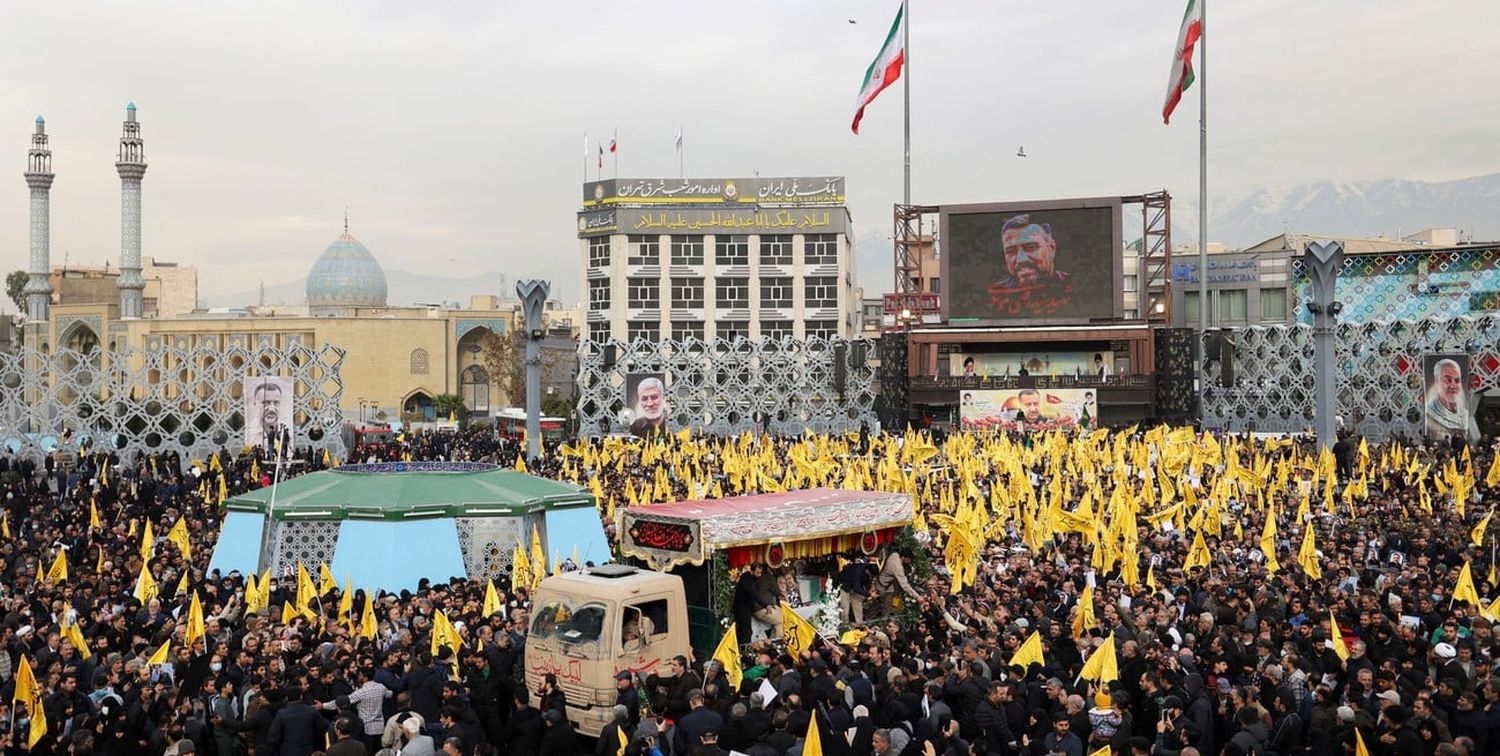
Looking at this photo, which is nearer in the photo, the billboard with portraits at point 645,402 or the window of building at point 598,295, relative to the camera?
the billboard with portraits at point 645,402

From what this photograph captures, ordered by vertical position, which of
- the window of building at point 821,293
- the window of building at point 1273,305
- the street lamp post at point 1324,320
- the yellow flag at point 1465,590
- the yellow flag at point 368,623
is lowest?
the yellow flag at point 368,623

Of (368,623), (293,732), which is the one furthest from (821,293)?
(293,732)

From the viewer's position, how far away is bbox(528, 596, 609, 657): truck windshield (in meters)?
13.3

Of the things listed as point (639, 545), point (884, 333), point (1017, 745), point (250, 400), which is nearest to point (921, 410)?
point (884, 333)

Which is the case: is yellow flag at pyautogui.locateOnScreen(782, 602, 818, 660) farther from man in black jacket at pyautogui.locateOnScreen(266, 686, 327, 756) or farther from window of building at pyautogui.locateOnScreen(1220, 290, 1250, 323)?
window of building at pyautogui.locateOnScreen(1220, 290, 1250, 323)

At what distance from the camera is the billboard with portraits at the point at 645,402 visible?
53438 millimetres

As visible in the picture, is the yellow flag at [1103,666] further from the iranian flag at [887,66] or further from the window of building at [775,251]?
the window of building at [775,251]

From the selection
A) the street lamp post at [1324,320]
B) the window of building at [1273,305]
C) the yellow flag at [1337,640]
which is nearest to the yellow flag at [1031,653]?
the yellow flag at [1337,640]

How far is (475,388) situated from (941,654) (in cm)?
7358

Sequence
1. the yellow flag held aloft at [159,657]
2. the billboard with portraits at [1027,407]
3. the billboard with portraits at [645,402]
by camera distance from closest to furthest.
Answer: the yellow flag held aloft at [159,657] < the billboard with portraits at [645,402] < the billboard with portraits at [1027,407]

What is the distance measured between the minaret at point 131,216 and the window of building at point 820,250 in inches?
1546

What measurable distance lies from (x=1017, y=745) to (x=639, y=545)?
6.40 meters

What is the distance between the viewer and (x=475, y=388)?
85.9 meters

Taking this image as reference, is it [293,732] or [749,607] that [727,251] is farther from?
[293,732]
